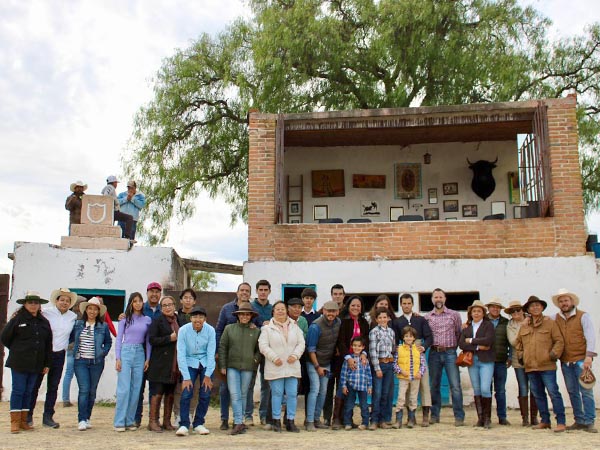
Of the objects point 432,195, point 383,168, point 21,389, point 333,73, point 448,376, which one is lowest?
point 21,389

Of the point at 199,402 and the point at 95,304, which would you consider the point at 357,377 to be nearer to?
the point at 199,402

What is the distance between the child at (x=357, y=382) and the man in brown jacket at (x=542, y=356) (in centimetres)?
190

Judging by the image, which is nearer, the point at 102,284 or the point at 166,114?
the point at 102,284

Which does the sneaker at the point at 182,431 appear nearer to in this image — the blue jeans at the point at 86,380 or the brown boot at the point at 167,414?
the brown boot at the point at 167,414

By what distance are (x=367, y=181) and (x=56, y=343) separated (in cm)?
825

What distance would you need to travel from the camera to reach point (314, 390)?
834 cm

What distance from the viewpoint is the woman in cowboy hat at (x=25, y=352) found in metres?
7.85

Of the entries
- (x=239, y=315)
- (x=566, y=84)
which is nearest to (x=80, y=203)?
(x=239, y=315)

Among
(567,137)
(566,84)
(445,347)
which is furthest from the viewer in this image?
(566,84)

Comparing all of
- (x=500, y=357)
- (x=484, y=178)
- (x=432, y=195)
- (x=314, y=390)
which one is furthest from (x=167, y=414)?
(x=484, y=178)

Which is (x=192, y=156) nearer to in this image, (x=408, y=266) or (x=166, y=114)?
(x=166, y=114)

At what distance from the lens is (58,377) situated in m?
8.32

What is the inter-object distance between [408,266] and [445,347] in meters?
2.90

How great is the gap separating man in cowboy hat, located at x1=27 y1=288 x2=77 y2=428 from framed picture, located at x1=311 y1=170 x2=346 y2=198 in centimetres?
739
